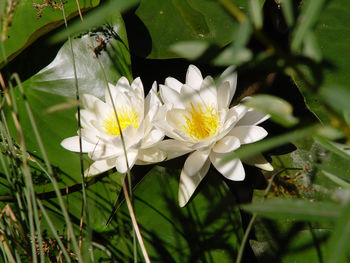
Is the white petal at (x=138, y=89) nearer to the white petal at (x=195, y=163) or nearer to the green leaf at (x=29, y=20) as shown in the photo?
the white petal at (x=195, y=163)

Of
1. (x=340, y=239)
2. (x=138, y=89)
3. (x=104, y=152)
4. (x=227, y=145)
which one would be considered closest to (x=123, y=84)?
(x=138, y=89)

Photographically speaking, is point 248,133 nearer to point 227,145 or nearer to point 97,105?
point 227,145

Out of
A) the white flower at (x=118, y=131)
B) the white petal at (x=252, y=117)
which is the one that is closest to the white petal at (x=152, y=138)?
the white flower at (x=118, y=131)

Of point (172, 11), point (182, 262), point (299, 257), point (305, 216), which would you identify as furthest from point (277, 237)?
point (172, 11)

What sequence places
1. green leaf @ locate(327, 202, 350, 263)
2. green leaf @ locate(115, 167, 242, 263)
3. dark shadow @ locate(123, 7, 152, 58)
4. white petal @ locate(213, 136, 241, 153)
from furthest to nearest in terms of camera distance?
dark shadow @ locate(123, 7, 152, 58) → green leaf @ locate(115, 167, 242, 263) → white petal @ locate(213, 136, 241, 153) → green leaf @ locate(327, 202, 350, 263)

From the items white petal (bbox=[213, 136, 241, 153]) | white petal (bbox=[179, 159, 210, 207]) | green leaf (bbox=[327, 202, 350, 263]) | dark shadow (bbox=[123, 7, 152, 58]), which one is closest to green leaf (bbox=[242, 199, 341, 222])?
green leaf (bbox=[327, 202, 350, 263])

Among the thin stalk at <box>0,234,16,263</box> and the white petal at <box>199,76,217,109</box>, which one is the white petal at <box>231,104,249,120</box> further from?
the thin stalk at <box>0,234,16,263</box>

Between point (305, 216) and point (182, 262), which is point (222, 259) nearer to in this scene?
point (182, 262)
